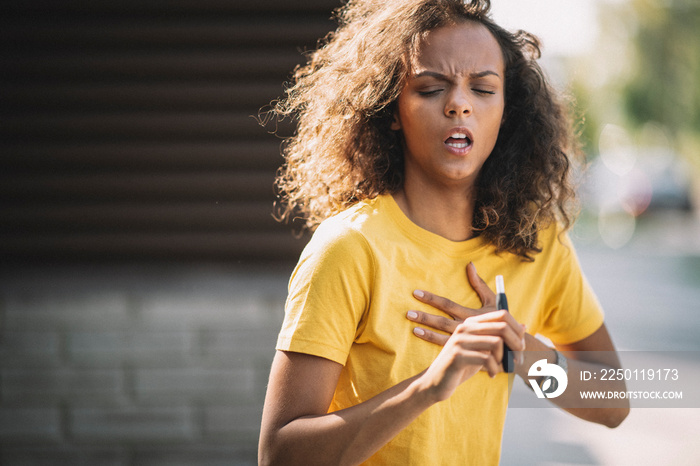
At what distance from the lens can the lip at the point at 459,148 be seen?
4.97 feet

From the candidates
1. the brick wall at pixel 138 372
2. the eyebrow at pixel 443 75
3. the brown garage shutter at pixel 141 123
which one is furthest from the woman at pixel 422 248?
the brick wall at pixel 138 372

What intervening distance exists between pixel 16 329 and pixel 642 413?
4.07 m

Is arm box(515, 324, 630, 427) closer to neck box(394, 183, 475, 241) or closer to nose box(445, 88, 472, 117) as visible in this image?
neck box(394, 183, 475, 241)

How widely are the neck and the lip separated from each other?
0.45 ft

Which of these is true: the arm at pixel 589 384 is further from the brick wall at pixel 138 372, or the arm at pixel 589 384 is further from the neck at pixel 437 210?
the brick wall at pixel 138 372

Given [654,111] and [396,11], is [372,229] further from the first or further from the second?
[654,111]

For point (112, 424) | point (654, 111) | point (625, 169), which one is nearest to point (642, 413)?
point (112, 424)

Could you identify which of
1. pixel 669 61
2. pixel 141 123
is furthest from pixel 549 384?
pixel 669 61

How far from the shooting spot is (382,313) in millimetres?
1420

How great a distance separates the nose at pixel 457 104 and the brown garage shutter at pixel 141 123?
1.60 meters

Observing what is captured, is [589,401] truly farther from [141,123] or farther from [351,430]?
[141,123]

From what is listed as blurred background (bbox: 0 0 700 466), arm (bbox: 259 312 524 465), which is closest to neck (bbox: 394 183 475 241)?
arm (bbox: 259 312 524 465)

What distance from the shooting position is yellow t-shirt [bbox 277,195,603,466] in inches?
54.2

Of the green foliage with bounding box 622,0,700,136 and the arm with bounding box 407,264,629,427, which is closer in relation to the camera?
the arm with bounding box 407,264,629,427
